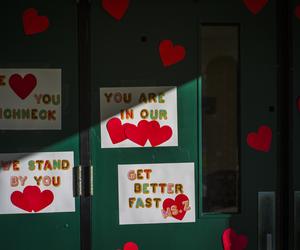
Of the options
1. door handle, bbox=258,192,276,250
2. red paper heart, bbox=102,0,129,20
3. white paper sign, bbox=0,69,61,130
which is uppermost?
red paper heart, bbox=102,0,129,20

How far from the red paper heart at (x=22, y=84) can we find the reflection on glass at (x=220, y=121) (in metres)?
1.09

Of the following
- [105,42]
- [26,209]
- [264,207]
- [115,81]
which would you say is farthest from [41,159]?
[264,207]

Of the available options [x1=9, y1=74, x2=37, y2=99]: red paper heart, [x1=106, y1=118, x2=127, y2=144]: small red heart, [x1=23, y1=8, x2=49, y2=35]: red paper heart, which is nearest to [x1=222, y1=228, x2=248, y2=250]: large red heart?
[x1=106, y1=118, x2=127, y2=144]: small red heart

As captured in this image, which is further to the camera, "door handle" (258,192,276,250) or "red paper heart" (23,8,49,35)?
"door handle" (258,192,276,250)

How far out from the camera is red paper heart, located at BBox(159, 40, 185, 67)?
2520 millimetres

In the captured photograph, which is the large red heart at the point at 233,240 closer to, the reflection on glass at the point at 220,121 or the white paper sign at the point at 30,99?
the reflection on glass at the point at 220,121

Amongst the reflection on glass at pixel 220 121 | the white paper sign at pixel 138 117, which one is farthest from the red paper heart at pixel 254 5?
the white paper sign at pixel 138 117

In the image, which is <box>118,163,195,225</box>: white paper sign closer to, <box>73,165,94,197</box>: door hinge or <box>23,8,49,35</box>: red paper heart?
<box>73,165,94,197</box>: door hinge

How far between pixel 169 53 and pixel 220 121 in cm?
55

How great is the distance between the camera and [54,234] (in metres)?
2.48

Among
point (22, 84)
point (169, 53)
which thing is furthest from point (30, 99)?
point (169, 53)

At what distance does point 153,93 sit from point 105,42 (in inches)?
17.1

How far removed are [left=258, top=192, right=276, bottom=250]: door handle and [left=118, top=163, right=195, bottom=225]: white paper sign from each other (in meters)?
Result: 0.46

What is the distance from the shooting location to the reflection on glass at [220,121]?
259 centimetres
